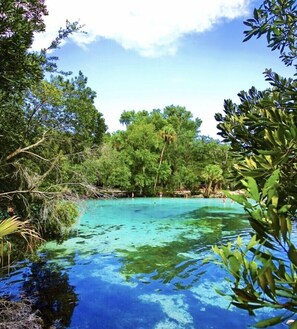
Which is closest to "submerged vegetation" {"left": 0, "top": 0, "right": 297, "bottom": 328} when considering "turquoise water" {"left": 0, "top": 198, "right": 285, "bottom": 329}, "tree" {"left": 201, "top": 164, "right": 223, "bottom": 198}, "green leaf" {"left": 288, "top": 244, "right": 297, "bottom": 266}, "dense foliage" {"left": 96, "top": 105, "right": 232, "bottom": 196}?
"green leaf" {"left": 288, "top": 244, "right": 297, "bottom": 266}

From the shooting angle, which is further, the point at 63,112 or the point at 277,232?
the point at 63,112

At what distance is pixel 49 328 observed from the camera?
5.49 m

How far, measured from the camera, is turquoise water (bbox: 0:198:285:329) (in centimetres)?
621

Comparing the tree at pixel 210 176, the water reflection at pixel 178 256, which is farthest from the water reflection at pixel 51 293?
the tree at pixel 210 176

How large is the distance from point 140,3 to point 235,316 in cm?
651

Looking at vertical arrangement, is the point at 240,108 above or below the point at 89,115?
below

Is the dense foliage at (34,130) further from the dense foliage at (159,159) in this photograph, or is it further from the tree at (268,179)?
the dense foliage at (159,159)

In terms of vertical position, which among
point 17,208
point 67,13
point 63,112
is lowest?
point 17,208

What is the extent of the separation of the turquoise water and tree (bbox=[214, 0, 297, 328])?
Result: 5.37ft

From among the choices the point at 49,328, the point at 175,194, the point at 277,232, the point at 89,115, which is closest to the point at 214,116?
the point at 277,232

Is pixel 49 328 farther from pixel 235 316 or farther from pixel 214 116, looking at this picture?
pixel 214 116

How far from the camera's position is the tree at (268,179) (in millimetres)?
978

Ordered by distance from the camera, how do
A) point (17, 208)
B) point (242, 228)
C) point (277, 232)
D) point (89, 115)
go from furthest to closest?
1. point (242, 228)
2. point (89, 115)
3. point (17, 208)
4. point (277, 232)

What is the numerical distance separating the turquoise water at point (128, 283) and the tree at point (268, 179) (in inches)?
64.4
